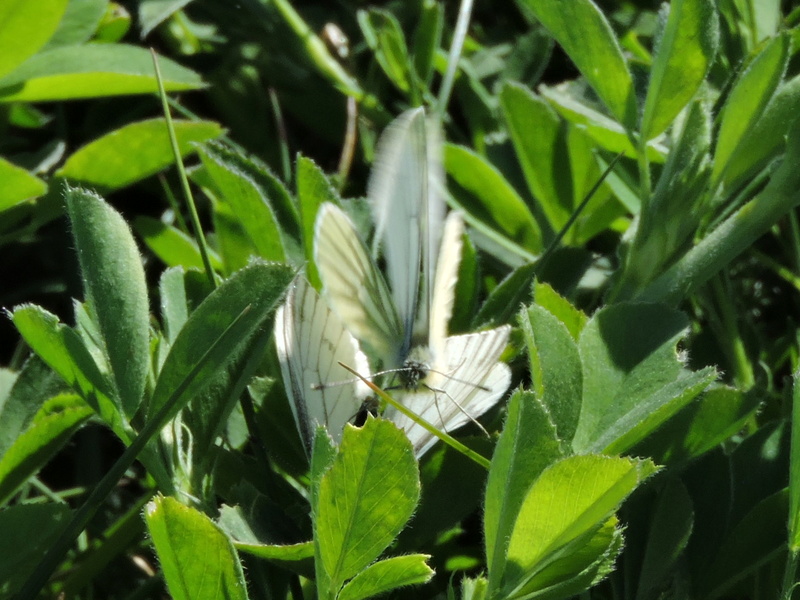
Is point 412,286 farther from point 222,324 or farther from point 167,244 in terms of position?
point 167,244

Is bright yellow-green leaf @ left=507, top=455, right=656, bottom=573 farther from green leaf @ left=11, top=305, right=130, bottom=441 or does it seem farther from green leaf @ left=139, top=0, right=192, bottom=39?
green leaf @ left=139, top=0, right=192, bottom=39

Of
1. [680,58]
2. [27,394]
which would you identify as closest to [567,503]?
[680,58]

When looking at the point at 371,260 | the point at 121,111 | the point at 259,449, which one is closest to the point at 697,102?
the point at 371,260

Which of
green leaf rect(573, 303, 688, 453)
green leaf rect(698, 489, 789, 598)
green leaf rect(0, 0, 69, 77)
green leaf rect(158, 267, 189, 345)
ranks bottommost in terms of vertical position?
green leaf rect(698, 489, 789, 598)

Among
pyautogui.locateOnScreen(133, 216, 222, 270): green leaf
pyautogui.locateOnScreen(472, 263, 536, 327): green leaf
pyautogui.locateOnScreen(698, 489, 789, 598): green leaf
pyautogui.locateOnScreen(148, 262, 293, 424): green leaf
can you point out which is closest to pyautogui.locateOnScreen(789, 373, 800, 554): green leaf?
pyautogui.locateOnScreen(698, 489, 789, 598): green leaf

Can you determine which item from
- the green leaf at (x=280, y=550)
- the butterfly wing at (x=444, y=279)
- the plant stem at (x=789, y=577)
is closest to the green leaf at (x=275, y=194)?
the butterfly wing at (x=444, y=279)

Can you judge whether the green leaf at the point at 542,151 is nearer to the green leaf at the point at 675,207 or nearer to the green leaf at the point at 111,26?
the green leaf at the point at 675,207
